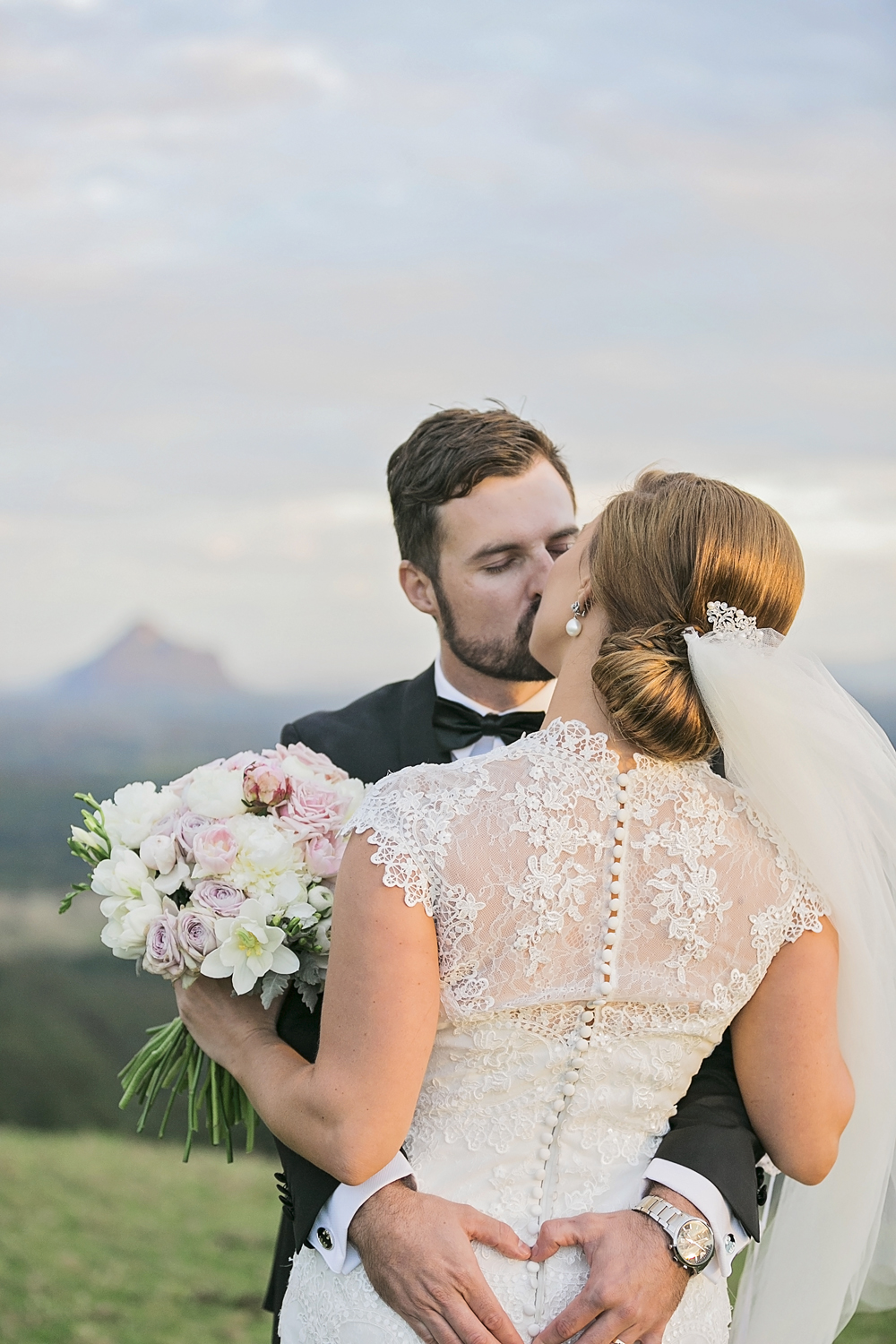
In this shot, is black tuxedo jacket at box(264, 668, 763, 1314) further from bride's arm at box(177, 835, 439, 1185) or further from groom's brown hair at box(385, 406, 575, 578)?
groom's brown hair at box(385, 406, 575, 578)

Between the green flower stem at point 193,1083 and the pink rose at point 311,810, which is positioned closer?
the pink rose at point 311,810

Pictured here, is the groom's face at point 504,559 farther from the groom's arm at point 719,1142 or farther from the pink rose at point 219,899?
the groom's arm at point 719,1142

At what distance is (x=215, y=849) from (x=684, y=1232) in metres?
1.04

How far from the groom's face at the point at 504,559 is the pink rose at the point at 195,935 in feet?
4.13

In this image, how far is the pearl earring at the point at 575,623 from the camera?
1.90 m

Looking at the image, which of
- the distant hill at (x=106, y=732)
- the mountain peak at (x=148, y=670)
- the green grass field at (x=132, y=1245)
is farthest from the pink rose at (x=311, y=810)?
the mountain peak at (x=148, y=670)

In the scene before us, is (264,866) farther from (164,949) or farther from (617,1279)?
(617,1279)

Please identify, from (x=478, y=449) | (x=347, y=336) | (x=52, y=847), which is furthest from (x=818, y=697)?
(x=52, y=847)

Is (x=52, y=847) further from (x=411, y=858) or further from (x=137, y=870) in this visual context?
(x=411, y=858)

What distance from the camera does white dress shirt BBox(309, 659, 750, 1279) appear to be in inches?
73.0

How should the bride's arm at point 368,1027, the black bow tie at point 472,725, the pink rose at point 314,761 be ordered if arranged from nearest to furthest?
the bride's arm at point 368,1027 < the pink rose at point 314,761 < the black bow tie at point 472,725

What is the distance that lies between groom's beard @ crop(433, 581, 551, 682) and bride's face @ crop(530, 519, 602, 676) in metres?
1.05

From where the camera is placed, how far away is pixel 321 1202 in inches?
75.9

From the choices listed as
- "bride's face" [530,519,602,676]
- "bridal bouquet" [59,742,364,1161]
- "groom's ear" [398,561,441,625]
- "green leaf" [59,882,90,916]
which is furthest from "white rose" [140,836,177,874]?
"groom's ear" [398,561,441,625]
